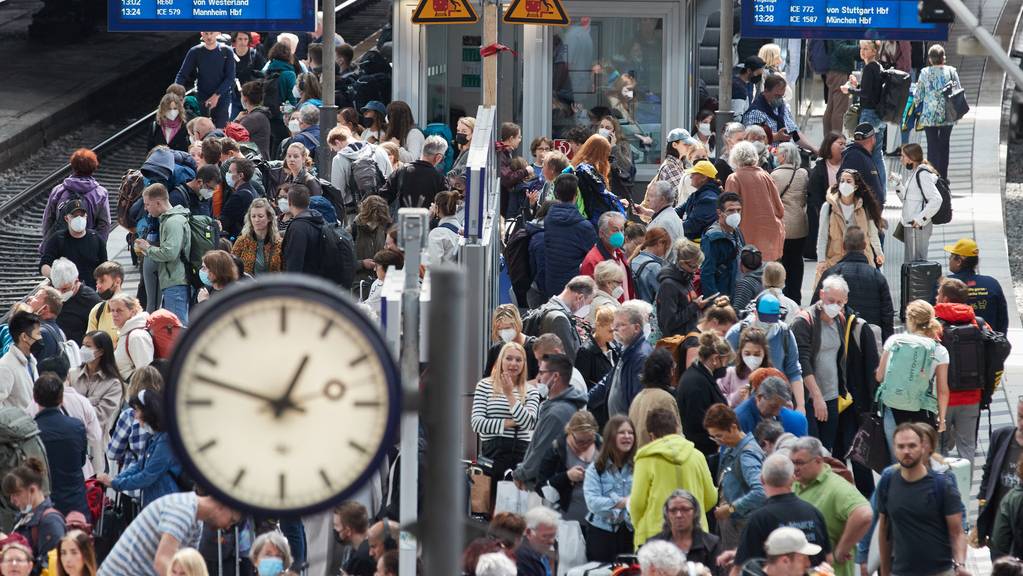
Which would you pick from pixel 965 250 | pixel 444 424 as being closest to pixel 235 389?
pixel 444 424

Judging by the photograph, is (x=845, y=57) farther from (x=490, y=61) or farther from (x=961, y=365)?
(x=961, y=365)

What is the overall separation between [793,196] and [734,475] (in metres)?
6.11

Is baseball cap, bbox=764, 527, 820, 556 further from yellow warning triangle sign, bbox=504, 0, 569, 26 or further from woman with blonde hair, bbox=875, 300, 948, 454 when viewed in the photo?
yellow warning triangle sign, bbox=504, 0, 569, 26

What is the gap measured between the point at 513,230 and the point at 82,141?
40.8 ft

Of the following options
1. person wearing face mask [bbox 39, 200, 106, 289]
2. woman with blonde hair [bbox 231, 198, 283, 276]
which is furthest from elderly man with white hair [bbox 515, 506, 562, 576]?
person wearing face mask [bbox 39, 200, 106, 289]

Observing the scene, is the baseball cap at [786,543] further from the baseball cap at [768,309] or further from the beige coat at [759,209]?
the beige coat at [759,209]

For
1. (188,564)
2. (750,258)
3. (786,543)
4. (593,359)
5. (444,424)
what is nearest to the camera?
(444,424)

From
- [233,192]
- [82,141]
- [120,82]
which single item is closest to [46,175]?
[82,141]

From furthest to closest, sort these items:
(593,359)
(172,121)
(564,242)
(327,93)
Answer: (172,121) → (327,93) → (564,242) → (593,359)

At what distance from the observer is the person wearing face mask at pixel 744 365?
12.4m

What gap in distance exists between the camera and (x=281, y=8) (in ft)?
62.0

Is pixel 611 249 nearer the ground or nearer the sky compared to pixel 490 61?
nearer the ground

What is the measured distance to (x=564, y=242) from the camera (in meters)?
15.1

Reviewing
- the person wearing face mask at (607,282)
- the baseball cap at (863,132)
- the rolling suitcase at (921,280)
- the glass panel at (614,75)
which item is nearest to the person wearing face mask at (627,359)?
the person wearing face mask at (607,282)
